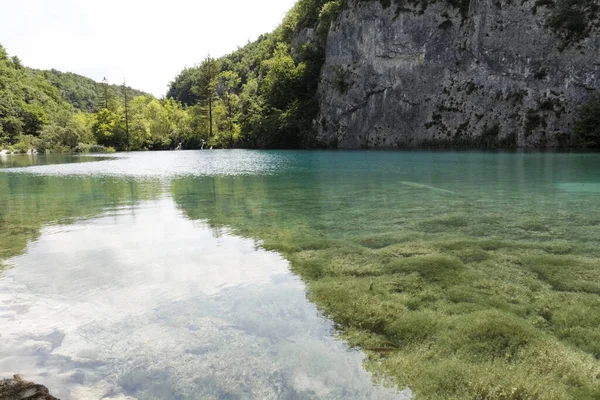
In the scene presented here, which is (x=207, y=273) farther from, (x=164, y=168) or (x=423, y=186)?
(x=164, y=168)

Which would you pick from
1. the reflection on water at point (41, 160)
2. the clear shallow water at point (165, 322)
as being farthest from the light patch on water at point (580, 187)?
the reflection on water at point (41, 160)

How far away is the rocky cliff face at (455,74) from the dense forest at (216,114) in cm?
272

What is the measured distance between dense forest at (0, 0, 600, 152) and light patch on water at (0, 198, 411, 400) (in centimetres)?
4781

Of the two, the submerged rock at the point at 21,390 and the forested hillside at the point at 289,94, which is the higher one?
the forested hillside at the point at 289,94

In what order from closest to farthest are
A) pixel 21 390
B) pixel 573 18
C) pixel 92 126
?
pixel 21 390 < pixel 573 18 < pixel 92 126

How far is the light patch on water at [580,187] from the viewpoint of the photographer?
15922mm

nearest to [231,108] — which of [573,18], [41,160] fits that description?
[41,160]

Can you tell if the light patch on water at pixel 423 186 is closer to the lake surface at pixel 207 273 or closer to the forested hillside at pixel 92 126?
the lake surface at pixel 207 273

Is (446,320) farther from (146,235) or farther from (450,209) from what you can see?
(450,209)

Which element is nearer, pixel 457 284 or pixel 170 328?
pixel 170 328

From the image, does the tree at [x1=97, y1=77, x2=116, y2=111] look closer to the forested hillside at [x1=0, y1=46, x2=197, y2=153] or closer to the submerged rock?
the forested hillside at [x1=0, y1=46, x2=197, y2=153]

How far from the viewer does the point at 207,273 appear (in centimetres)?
729

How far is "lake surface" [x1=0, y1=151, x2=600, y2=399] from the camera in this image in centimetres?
415

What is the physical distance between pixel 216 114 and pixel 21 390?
103817 mm
